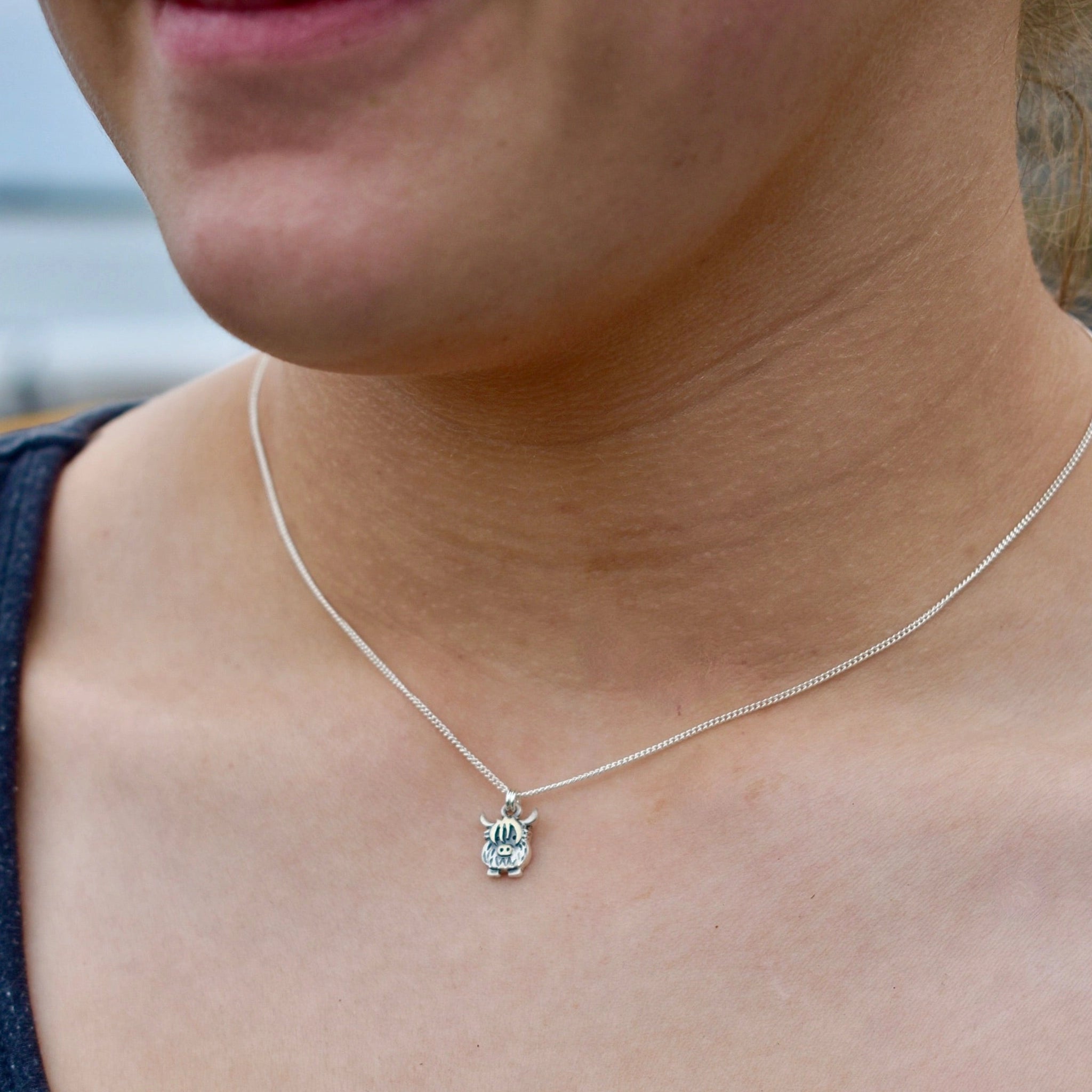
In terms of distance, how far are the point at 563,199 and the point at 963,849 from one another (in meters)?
0.67

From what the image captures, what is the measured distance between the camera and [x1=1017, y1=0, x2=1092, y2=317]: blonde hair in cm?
134

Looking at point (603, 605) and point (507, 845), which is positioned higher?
point (603, 605)

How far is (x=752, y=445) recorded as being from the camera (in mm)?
1113

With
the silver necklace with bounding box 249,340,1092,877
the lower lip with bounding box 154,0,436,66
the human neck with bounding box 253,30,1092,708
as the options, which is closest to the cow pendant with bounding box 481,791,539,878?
the silver necklace with bounding box 249,340,1092,877

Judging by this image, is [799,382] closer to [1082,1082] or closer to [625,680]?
[625,680]

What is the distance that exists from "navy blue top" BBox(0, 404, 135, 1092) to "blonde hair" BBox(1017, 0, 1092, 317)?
3.96 ft

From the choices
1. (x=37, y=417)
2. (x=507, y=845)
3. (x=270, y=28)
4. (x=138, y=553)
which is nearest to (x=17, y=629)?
(x=138, y=553)

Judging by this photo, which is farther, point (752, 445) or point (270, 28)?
point (752, 445)

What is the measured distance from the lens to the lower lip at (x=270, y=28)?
2.62 ft

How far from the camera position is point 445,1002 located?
1.06 m

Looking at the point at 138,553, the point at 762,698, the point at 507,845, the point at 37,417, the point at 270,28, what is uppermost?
the point at 37,417

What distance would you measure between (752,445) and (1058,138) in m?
0.75

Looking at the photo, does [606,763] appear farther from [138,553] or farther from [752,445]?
[138,553]

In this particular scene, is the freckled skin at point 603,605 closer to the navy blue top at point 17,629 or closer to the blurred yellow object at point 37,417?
the navy blue top at point 17,629
